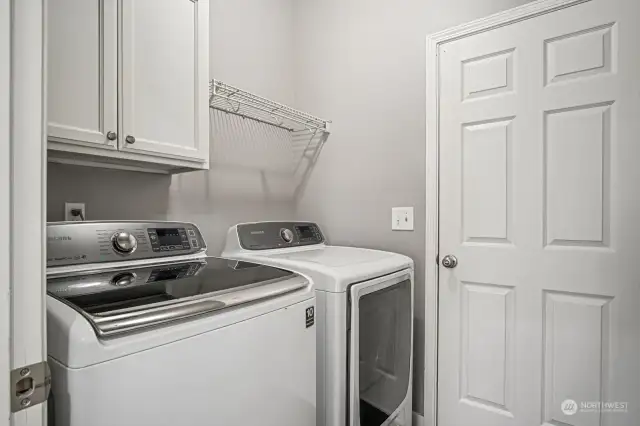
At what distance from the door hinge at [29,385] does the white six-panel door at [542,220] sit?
1675 millimetres

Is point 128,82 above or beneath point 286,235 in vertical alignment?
above

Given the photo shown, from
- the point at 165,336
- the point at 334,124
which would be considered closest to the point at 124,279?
the point at 165,336

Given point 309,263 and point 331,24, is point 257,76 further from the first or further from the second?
point 309,263

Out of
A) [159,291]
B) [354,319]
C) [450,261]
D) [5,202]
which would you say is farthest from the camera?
[450,261]

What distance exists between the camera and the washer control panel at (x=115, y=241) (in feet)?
3.62

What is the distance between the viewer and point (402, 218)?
1956mm

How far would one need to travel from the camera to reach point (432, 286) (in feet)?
6.03

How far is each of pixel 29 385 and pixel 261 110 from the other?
1723 mm

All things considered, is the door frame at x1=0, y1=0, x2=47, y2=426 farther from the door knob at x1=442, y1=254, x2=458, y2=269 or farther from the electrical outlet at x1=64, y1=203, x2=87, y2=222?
the door knob at x1=442, y1=254, x2=458, y2=269

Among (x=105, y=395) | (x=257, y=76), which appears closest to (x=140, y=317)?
(x=105, y=395)

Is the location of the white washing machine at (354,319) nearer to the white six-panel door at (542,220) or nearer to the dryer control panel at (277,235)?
the dryer control panel at (277,235)

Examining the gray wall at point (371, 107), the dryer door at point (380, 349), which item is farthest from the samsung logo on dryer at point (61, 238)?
the gray wall at point (371, 107)

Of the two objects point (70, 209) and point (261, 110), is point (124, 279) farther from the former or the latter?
point (261, 110)

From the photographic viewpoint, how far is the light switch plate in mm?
1930
